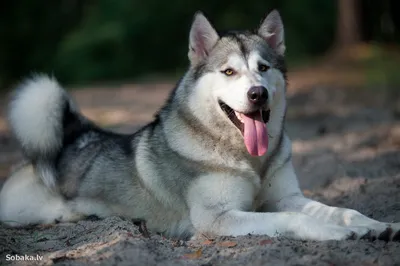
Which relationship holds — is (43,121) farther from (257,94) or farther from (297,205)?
(297,205)

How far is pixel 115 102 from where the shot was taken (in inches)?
492

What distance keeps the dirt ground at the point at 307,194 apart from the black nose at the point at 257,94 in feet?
3.20

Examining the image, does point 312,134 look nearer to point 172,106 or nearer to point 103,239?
point 172,106

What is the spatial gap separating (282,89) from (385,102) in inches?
277

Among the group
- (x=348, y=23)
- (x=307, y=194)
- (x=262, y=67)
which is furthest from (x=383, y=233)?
(x=348, y=23)

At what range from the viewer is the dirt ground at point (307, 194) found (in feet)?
12.5

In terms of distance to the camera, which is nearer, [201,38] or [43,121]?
[201,38]

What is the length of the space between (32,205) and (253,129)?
206 centimetres

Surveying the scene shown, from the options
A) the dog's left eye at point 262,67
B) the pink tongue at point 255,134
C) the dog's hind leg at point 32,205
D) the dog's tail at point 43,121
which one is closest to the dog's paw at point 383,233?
the pink tongue at point 255,134

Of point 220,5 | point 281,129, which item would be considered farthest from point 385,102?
point 220,5

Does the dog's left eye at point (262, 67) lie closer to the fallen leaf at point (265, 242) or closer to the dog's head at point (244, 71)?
the dog's head at point (244, 71)

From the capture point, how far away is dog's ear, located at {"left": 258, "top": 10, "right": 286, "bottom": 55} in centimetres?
507

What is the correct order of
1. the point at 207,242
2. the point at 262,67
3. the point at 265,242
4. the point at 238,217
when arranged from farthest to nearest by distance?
the point at 262,67 → the point at 238,217 → the point at 207,242 → the point at 265,242

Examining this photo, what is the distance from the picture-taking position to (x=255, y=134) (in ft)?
15.2
